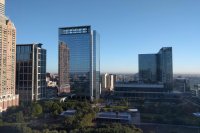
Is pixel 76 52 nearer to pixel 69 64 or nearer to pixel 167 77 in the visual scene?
pixel 69 64

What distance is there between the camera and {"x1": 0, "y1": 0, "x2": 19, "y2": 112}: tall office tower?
2884 centimetres

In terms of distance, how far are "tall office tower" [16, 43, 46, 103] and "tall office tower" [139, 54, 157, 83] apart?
2490 cm

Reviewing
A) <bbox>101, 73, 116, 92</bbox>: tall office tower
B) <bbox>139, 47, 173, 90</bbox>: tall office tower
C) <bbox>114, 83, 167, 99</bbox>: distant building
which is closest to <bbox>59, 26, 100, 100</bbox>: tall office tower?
<bbox>114, 83, 167, 99</bbox>: distant building

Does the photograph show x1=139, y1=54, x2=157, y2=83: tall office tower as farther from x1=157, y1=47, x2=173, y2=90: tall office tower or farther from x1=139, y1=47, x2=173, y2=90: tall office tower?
x1=157, y1=47, x2=173, y2=90: tall office tower

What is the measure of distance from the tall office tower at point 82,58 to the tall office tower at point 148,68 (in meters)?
15.5

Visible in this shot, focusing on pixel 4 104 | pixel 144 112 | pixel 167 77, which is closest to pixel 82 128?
pixel 144 112

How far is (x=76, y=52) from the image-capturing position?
4062cm

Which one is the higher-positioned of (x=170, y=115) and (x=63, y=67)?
(x=63, y=67)

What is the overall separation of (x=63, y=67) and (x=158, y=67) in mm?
20177

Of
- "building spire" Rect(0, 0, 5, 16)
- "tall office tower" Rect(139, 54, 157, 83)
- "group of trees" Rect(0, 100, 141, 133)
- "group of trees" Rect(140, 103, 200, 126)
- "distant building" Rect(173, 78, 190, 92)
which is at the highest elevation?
"building spire" Rect(0, 0, 5, 16)

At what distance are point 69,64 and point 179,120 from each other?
24.4m

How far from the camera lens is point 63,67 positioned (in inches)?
1693

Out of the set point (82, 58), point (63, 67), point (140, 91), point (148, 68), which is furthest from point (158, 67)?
point (63, 67)

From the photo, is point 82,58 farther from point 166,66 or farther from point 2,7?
point 166,66
